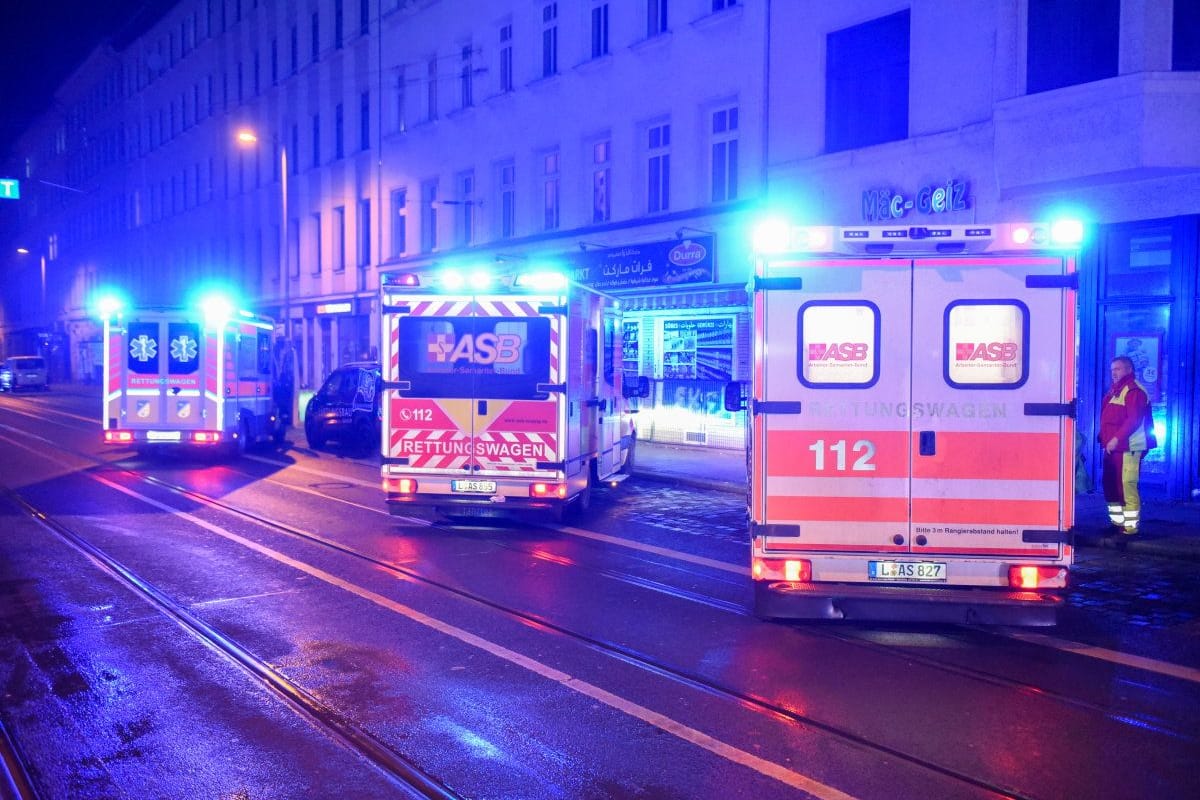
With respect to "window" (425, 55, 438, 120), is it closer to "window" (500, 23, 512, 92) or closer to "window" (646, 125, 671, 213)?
"window" (500, 23, 512, 92)

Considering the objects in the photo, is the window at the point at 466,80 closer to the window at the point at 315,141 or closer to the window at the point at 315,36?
the window at the point at 315,36

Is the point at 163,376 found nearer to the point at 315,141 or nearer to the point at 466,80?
the point at 466,80

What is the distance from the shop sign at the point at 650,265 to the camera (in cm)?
2156

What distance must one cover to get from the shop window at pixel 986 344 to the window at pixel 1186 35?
860 centimetres

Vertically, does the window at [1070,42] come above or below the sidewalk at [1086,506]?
above

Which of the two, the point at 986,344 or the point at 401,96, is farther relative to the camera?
the point at 401,96

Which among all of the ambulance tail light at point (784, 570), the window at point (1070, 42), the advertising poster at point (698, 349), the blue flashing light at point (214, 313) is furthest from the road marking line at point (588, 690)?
the advertising poster at point (698, 349)

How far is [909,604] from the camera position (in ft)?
23.0

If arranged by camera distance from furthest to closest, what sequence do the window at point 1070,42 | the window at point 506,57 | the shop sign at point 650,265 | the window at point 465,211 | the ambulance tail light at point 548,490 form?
the window at point 465,211, the window at point 506,57, the shop sign at point 650,265, the window at point 1070,42, the ambulance tail light at point 548,490

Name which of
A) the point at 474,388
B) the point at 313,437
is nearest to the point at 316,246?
the point at 313,437

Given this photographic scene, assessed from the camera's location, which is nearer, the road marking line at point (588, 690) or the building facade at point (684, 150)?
the road marking line at point (588, 690)

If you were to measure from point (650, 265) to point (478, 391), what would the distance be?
12.0 m

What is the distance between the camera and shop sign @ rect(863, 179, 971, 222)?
16.2 metres

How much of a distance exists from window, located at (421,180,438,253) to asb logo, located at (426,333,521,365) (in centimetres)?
2077
